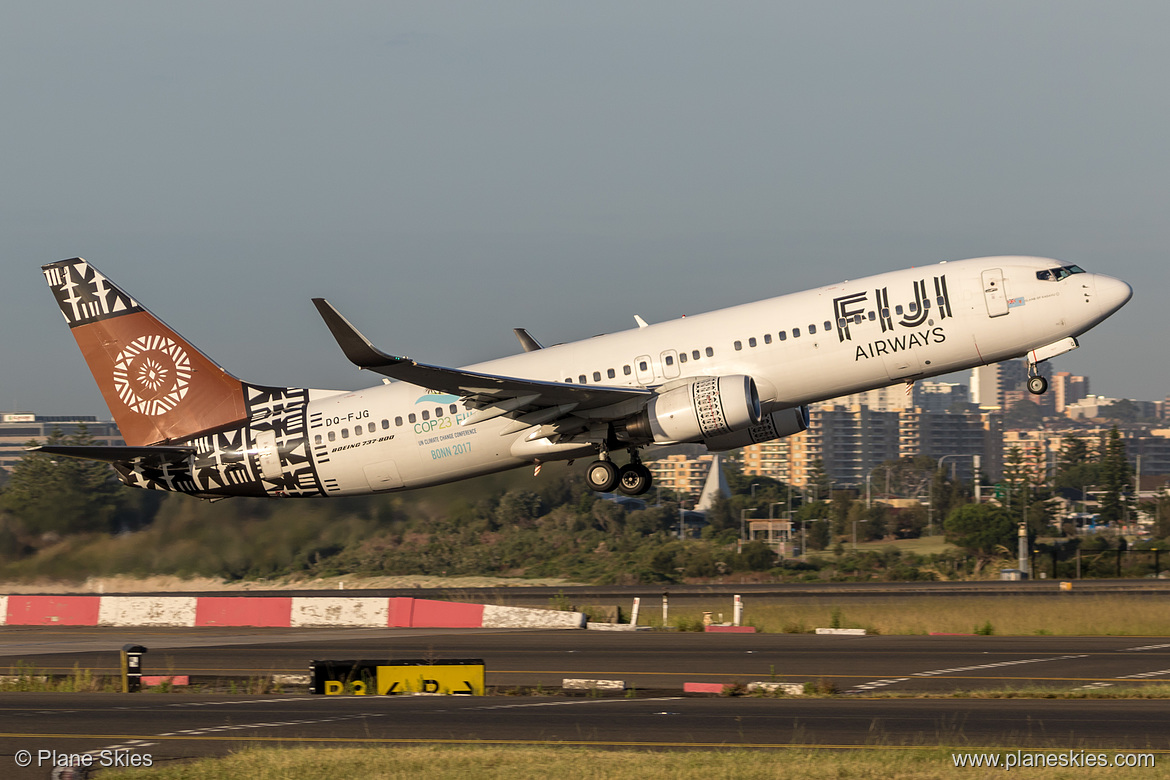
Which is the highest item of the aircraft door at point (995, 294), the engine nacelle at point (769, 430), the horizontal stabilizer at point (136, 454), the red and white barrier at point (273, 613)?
the aircraft door at point (995, 294)

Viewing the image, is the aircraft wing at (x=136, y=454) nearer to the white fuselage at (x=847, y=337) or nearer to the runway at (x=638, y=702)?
the runway at (x=638, y=702)

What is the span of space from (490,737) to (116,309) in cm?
2578

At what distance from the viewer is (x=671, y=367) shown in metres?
32.8

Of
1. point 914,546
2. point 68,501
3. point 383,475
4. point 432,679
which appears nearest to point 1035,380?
point 432,679

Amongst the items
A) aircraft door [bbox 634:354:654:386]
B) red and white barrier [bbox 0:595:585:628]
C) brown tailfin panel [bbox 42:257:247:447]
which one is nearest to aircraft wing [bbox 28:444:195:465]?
brown tailfin panel [bbox 42:257:247:447]

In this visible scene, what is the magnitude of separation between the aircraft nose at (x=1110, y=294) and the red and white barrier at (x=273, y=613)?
16.8m

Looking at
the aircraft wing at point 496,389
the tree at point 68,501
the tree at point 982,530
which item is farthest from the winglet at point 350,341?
the tree at point 982,530

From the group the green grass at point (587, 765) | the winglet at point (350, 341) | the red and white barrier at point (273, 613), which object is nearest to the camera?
the green grass at point (587, 765)

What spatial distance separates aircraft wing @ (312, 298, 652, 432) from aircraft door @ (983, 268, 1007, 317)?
866cm

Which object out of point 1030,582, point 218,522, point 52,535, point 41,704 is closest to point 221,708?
point 41,704

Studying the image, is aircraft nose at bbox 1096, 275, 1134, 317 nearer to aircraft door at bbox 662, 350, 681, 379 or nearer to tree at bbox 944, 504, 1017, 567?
aircraft door at bbox 662, 350, 681, 379

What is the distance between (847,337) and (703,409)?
4014mm

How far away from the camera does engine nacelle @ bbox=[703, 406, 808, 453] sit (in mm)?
33875

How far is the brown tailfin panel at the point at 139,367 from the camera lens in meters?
37.5
